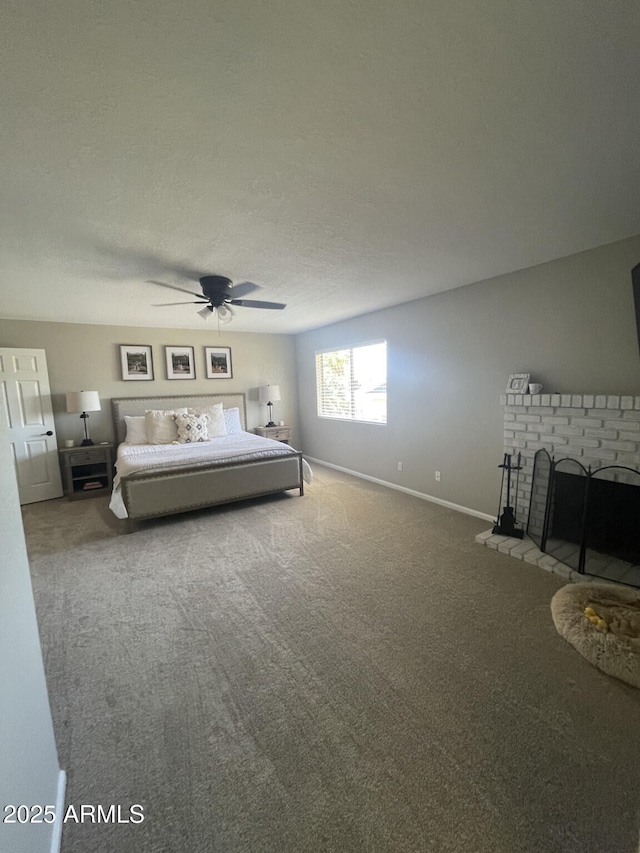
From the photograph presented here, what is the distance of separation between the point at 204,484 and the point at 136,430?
6.08 ft

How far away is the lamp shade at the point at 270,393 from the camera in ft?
18.8

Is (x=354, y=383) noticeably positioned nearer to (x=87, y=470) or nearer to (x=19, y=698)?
(x=87, y=470)

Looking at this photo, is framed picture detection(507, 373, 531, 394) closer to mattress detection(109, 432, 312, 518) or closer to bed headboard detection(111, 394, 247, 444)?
mattress detection(109, 432, 312, 518)

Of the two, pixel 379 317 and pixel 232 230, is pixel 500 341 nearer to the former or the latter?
pixel 379 317

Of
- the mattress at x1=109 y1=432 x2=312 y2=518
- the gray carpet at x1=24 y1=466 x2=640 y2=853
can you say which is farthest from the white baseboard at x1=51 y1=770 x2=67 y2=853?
the mattress at x1=109 y1=432 x2=312 y2=518

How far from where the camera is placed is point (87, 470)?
4750 mm

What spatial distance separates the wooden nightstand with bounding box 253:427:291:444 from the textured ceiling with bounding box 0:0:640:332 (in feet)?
11.7

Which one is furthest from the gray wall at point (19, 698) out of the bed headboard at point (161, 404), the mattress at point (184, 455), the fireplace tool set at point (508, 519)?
the bed headboard at point (161, 404)

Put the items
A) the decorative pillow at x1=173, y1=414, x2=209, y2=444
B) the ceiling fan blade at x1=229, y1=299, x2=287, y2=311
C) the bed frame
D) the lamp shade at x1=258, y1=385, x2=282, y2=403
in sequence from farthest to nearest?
the lamp shade at x1=258, y1=385, x2=282, y2=403, the decorative pillow at x1=173, y1=414, x2=209, y2=444, the bed frame, the ceiling fan blade at x1=229, y1=299, x2=287, y2=311

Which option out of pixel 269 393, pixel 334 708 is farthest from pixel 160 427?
pixel 334 708

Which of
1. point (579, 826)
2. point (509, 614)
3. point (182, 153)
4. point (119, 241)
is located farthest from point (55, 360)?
point (579, 826)

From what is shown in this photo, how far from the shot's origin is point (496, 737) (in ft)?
4.43

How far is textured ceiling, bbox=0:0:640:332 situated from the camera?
92 centimetres

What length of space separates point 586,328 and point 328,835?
3.30 meters
